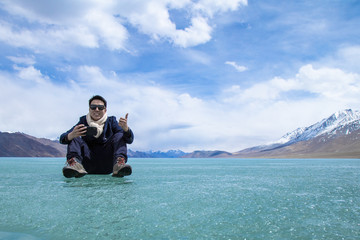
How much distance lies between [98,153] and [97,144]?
0.32 m

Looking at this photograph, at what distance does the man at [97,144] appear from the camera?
8.47 metres

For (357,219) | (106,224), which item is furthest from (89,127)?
(357,219)

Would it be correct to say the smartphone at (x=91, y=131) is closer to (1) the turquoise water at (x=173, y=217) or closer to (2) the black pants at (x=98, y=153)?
(2) the black pants at (x=98, y=153)

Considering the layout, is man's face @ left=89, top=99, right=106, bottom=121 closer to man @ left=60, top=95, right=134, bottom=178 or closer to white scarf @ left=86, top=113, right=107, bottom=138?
man @ left=60, top=95, right=134, bottom=178

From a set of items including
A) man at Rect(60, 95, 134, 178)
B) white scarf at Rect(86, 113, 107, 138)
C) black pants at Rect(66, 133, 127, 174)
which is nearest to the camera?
man at Rect(60, 95, 134, 178)

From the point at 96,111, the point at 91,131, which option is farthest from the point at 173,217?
the point at 96,111

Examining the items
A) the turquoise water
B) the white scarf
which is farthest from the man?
the turquoise water

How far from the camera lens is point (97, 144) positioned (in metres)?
9.20

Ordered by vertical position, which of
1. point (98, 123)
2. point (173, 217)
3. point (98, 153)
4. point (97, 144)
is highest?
point (98, 123)

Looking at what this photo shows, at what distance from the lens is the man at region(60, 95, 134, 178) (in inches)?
333

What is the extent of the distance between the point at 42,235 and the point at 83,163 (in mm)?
6040

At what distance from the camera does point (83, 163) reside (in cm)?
918

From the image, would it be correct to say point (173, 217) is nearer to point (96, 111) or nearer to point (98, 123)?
point (98, 123)

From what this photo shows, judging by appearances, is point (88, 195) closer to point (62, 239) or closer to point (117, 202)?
point (117, 202)
